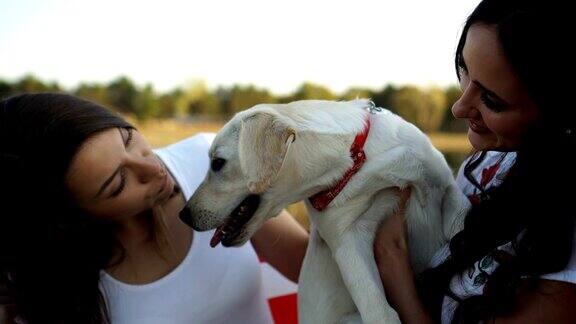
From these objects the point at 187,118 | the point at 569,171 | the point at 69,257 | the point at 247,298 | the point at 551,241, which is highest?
the point at 569,171

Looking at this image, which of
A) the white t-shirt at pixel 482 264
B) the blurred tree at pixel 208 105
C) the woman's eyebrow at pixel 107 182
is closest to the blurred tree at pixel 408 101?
the white t-shirt at pixel 482 264

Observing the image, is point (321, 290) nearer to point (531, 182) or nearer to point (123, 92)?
point (531, 182)

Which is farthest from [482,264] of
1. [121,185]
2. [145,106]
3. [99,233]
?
[145,106]

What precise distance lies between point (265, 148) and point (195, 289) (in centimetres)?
67

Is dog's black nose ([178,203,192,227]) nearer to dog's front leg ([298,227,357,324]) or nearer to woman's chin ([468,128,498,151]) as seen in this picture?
dog's front leg ([298,227,357,324])

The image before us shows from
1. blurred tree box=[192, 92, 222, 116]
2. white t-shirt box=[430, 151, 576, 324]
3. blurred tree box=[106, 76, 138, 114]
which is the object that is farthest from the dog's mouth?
blurred tree box=[106, 76, 138, 114]

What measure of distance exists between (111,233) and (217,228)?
1.60 feet

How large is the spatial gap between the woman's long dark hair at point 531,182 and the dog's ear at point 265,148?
2.00 ft

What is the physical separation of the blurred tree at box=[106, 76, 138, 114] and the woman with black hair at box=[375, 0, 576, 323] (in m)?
27.1

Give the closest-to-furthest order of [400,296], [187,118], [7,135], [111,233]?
[400,296] < [7,135] < [111,233] < [187,118]

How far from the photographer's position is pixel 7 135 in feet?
5.74

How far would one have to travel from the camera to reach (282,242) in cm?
233

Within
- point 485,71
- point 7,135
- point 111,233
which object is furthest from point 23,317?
point 485,71

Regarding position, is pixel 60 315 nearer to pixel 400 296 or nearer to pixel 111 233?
pixel 111 233
